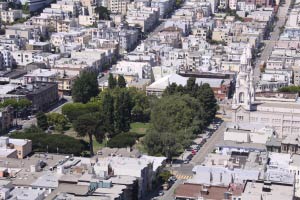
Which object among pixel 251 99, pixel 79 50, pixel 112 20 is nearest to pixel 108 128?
pixel 251 99

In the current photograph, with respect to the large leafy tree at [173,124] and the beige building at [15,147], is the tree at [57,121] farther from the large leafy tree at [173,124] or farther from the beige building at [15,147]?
the beige building at [15,147]

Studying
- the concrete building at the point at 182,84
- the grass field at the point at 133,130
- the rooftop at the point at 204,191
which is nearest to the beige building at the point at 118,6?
the concrete building at the point at 182,84

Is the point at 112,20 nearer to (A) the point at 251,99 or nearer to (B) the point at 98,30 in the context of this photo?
(B) the point at 98,30

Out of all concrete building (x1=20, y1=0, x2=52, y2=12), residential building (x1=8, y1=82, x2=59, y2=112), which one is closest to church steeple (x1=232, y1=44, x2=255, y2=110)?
residential building (x1=8, y1=82, x2=59, y2=112)

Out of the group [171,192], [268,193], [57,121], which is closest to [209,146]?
[171,192]

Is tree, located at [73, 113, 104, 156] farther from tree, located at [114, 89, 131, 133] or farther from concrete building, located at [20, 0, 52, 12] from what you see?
concrete building, located at [20, 0, 52, 12]

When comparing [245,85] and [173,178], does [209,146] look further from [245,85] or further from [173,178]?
[173,178]
